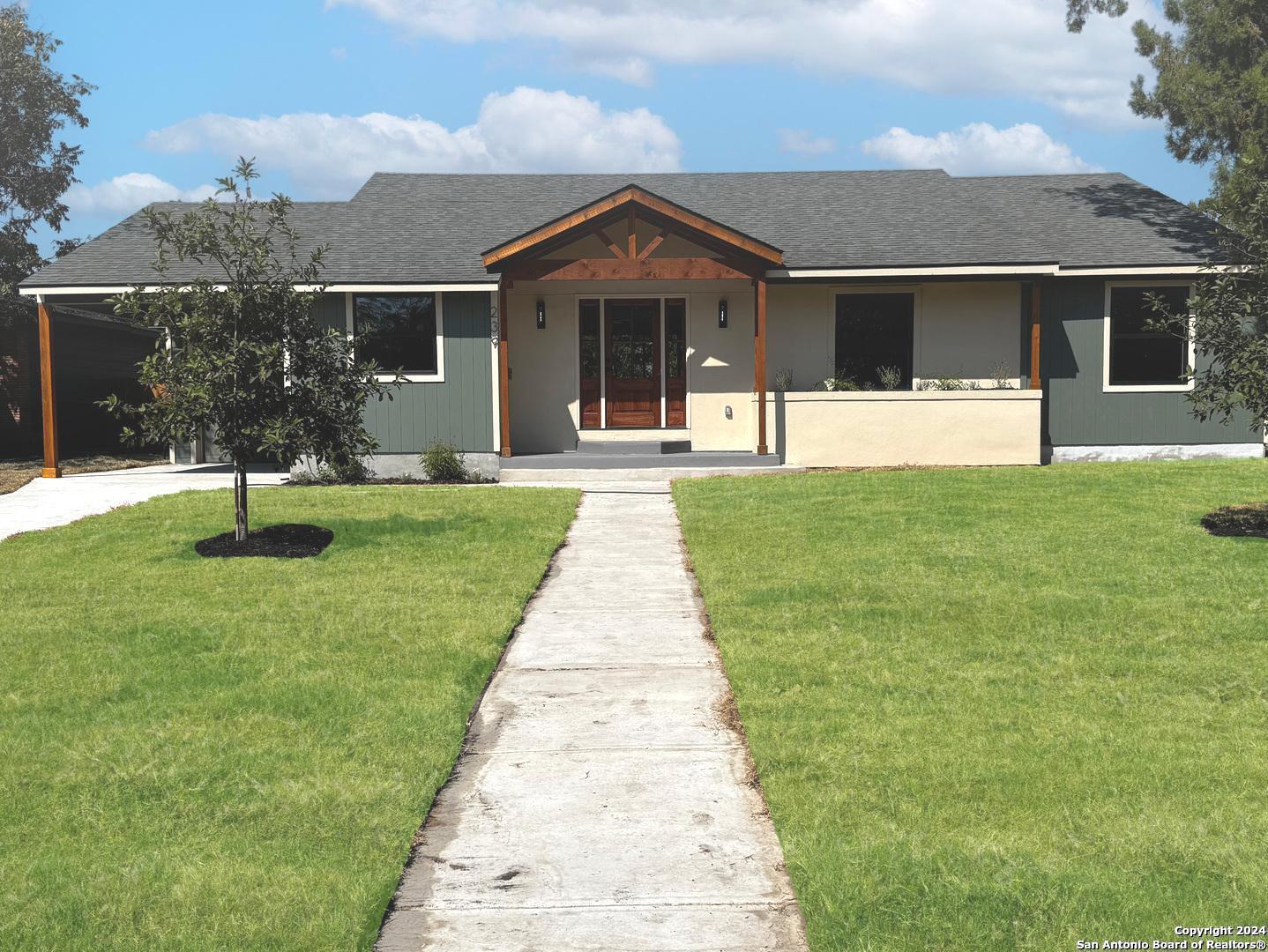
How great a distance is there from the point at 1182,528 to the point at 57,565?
9.83m

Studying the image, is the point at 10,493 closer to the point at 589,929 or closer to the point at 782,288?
the point at 782,288

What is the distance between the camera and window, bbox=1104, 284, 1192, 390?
18453 mm

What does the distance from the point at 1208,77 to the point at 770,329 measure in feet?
35.2

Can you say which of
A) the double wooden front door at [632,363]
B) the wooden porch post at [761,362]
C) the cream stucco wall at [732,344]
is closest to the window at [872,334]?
the cream stucco wall at [732,344]

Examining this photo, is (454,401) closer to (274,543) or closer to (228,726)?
(274,543)

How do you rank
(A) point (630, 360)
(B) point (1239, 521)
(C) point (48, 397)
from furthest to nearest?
(A) point (630, 360) < (C) point (48, 397) < (B) point (1239, 521)

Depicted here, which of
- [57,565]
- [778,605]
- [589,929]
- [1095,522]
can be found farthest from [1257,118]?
[589,929]

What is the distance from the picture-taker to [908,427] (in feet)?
59.1

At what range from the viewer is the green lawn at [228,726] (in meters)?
3.69

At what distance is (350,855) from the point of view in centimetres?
401

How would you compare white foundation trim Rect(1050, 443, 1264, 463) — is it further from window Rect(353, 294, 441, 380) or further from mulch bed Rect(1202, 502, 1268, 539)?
window Rect(353, 294, 441, 380)

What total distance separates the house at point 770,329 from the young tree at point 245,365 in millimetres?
6516

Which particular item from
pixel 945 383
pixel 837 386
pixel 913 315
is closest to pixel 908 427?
pixel 945 383

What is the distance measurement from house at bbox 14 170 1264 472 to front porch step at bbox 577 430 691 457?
0.15ft
